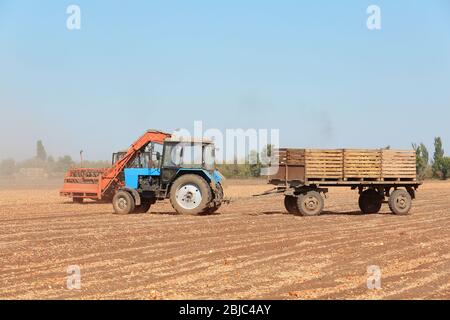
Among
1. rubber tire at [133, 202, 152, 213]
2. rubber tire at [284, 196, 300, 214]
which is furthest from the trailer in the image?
rubber tire at [133, 202, 152, 213]

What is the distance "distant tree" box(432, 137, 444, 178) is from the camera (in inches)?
2960

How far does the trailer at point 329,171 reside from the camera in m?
16.3

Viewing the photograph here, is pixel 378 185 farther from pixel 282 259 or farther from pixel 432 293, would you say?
pixel 432 293

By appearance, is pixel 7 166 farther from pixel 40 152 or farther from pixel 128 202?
pixel 128 202

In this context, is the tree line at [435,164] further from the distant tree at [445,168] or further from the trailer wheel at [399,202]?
the trailer wheel at [399,202]

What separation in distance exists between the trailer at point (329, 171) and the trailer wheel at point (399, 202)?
37 centimetres

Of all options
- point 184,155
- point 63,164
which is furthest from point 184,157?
point 63,164

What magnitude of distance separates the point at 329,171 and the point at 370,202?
2.41 metres

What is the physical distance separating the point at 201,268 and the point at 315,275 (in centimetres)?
162

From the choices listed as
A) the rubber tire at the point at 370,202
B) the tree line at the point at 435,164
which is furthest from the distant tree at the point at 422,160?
the rubber tire at the point at 370,202

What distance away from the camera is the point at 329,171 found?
53.7 ft

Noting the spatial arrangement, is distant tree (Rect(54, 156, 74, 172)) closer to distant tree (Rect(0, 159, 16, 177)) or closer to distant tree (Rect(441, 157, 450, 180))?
distant tree (Rect(0, 159, 16, 177))
